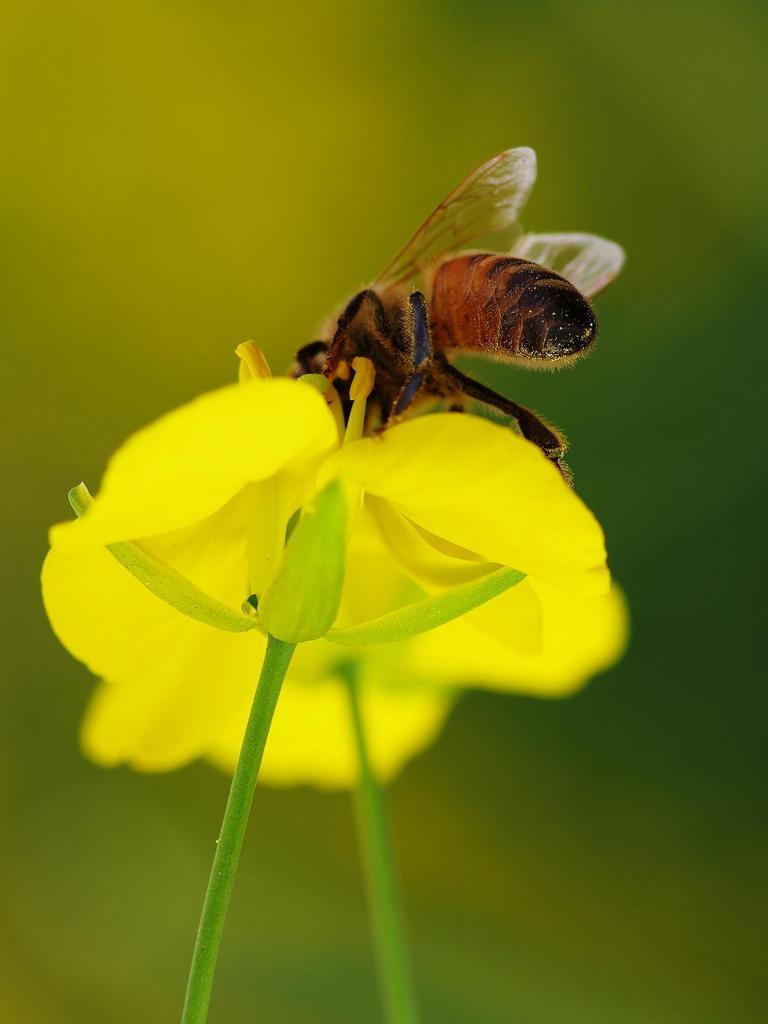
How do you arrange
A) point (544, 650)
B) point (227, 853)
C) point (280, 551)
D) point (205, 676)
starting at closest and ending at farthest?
1. point (227, 853)
2. point (280, 551)
3. point (205, 676)
4. point (544, 650)

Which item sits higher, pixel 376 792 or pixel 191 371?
pixel 191 371

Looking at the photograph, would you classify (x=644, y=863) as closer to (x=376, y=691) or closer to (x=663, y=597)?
(x=663, y=597)

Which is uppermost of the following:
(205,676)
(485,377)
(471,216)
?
(471,216)

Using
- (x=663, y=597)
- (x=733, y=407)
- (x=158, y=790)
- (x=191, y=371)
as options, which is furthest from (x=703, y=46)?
(x=158, y=790)

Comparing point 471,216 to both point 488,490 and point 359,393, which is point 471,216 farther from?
point 488,490

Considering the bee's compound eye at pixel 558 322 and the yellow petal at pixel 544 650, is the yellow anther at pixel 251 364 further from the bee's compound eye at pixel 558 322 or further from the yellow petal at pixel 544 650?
the yellow petal at pixel 544 650

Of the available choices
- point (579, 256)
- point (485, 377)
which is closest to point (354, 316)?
point (579, 256)
